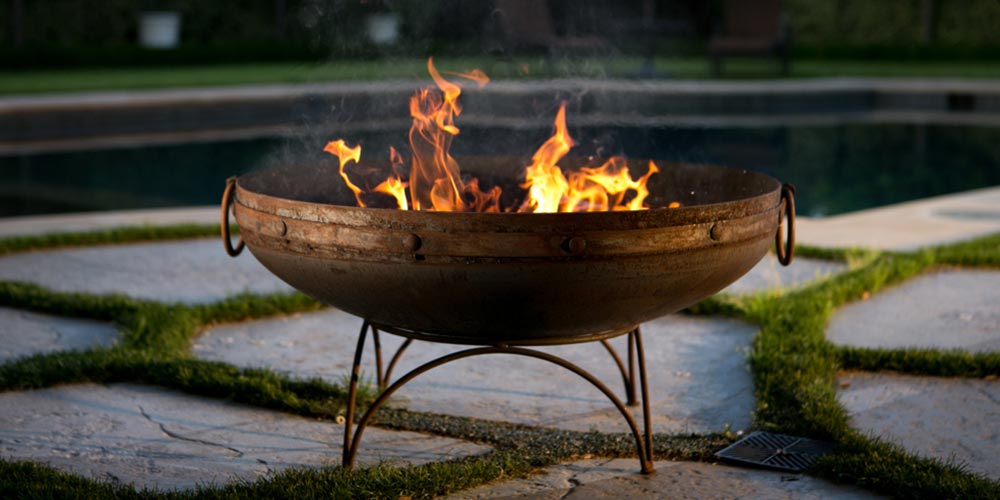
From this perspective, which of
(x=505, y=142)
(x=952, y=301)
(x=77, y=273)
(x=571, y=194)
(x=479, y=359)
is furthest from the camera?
(x=505, y=142)

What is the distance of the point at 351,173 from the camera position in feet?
8.91

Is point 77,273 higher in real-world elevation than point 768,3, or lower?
lower

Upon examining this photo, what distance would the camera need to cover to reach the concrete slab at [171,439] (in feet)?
7.57

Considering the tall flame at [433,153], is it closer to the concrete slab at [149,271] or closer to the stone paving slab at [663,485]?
the stone paving slab at [663,485]

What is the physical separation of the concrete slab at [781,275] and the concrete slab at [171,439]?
5.60ft

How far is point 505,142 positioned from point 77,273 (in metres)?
3.10

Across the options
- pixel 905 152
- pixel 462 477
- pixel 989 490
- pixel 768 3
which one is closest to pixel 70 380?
pixel 462 477

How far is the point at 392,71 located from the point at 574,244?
11.2m

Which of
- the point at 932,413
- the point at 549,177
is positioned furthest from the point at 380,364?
the point at 932,413

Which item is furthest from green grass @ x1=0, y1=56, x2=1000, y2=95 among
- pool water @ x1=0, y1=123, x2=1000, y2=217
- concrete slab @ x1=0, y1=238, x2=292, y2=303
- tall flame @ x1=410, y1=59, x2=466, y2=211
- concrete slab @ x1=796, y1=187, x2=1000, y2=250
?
tall flame @ x1=410, y1=59, x2=466, y2=211

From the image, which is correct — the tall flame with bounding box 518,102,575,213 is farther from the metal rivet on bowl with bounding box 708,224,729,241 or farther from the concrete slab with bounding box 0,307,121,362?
the concrete slab with bounding box 0,307,121,362

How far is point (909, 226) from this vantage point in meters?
5.14

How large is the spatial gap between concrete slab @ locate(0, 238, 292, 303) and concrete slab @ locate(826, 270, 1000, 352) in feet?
5.90

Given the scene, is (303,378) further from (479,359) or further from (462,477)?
(462,477)
